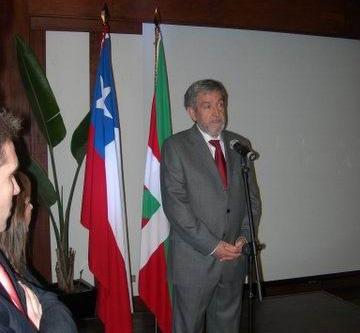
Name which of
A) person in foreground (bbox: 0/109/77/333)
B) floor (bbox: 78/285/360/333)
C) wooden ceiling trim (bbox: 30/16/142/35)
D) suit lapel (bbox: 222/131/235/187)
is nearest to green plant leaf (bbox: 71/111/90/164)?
wooden ceiling trim (bbox: 30/16/142/35)

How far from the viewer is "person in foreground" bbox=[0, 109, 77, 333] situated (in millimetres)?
852

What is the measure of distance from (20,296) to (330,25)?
134 inches

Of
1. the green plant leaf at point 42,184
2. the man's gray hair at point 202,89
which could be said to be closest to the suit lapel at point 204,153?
the man's gray hair at point 202,89

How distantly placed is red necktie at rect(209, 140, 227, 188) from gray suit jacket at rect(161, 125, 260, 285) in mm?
29

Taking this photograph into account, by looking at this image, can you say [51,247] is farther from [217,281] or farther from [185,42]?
[185,42]

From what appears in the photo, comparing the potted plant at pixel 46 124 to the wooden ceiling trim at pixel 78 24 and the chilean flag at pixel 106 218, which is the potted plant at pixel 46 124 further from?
the wooden ceiling trim at pixel 78 24

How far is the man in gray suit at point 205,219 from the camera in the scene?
1975 mm

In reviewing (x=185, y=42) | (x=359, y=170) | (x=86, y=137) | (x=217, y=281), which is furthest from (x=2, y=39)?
(x=359, y=170)

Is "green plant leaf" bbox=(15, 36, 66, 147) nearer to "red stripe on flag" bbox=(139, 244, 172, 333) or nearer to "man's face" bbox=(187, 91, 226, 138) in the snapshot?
"man's face" bbox=(187, 91, 226, 138)

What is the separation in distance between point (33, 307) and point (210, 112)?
1.35 metres

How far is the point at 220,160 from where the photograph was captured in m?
2.07

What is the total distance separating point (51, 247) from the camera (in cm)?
294

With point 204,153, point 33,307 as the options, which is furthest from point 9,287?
point 204,153

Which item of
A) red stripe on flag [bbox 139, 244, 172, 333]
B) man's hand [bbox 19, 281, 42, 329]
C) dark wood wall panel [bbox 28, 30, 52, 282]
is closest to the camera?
man's hand [bbox 19, 281, 42, 329]
